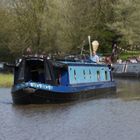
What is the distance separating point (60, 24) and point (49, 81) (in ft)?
120

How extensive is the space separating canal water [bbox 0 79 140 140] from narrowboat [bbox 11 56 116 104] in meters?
0.47

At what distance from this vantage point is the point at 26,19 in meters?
65.4

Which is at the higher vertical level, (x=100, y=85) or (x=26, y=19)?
(x=26, y=19)

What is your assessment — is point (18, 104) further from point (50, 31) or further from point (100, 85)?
point (50, 31)

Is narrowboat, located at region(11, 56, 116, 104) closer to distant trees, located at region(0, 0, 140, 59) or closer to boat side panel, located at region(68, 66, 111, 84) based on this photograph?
boat side panel, located at region(68, 66, 111, 84)

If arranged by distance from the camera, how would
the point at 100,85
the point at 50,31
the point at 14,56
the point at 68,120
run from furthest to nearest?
the point at 14,56
the point at 50,31
the point at 100,85
the point at 68,120

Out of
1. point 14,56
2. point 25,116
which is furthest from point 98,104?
point 14,56

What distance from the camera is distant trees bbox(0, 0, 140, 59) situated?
203 feet

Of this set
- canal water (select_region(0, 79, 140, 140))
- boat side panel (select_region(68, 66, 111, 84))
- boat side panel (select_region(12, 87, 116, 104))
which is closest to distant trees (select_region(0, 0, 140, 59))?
boat side panel (select_region(68, 66, 111, 84))

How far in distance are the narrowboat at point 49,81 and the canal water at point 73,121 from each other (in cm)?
47

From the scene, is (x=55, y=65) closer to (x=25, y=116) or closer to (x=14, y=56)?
(x=25, y=116)

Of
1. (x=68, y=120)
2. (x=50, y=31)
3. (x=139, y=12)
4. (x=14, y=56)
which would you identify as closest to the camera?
(x=68, y=120)

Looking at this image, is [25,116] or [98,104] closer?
[25,116]

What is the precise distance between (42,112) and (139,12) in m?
33.2
